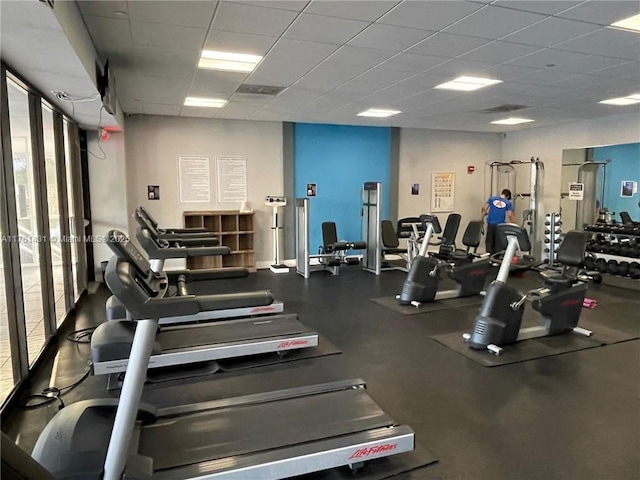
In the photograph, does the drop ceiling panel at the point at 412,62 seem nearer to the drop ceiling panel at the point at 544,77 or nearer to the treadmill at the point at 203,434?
the drop ceiling panel at the point at 544,77

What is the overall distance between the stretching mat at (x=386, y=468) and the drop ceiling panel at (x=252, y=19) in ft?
9.73

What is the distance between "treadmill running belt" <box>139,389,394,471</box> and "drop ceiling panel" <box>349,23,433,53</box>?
277 centimetres

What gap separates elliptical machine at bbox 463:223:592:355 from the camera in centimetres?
400

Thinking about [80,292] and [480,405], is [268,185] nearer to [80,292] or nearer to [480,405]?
[80,292]

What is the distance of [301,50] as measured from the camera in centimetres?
403

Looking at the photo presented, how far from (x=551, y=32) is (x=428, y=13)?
3.84 feet

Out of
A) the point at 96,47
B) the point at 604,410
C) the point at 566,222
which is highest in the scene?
the point at 96,47

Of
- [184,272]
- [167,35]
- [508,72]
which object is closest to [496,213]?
[508,72]

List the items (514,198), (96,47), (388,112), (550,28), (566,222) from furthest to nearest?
(514,198), (566,222), (388,112), (96,47), (550,28)

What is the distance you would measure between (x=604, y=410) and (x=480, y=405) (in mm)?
796

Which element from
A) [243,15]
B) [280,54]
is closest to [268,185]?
[280,54]

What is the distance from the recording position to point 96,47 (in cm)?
384

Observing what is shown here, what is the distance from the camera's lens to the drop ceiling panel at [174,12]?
3031mm

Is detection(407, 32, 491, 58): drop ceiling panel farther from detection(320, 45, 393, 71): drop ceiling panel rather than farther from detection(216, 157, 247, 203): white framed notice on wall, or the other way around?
detection(216, 157, 247, 203): white framed notice on wall
